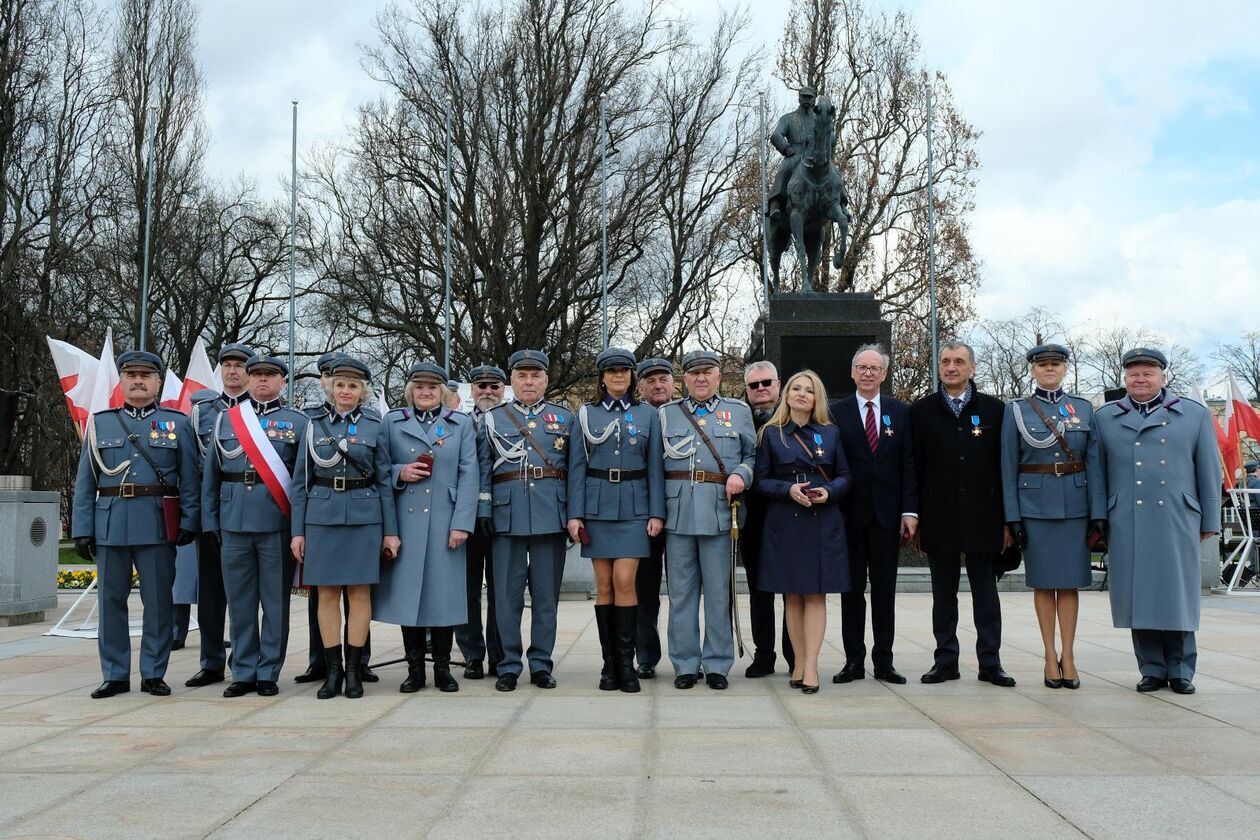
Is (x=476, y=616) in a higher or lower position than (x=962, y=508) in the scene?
lower

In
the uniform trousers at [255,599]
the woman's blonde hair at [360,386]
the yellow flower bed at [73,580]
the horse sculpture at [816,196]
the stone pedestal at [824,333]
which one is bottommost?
the yellow flower bed at [73,580]

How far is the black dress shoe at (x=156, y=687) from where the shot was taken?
624cm

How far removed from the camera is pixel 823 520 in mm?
6168

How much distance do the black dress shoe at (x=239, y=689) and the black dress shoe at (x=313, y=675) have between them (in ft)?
1.49

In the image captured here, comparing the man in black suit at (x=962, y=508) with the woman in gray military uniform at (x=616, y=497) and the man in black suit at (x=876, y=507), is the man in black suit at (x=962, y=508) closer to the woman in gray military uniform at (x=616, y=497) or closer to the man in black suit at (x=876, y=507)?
the man in black suit at (x=876, y=507)

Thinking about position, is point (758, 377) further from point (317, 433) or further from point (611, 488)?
point (317, 433)

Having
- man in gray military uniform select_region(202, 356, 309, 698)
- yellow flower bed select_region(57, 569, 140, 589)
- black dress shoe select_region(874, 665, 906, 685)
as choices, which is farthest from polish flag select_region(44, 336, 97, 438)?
black dress shoe select_region(874, 665, 906, 685)

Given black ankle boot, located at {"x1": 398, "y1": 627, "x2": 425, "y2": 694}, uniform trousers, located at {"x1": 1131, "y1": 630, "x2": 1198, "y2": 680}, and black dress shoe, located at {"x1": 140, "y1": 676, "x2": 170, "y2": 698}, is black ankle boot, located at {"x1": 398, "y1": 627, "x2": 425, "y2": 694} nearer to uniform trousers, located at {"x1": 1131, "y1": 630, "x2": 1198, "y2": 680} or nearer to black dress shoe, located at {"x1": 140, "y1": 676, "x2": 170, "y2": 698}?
black dress shoe, located at {"x1": 140, "y1": 676, "x2": 170, "y2": 698}

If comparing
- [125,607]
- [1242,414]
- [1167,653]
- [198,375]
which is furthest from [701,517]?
[1242,414]

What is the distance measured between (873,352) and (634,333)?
23013 mm

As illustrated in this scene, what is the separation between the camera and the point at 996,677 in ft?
20.8

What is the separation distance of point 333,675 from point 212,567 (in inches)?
49.4

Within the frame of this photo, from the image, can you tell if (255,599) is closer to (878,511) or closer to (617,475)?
(617,475)

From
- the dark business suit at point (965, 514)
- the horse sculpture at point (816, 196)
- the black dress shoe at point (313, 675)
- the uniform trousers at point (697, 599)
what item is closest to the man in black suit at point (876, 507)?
the dark business suit at point (965, 514)
